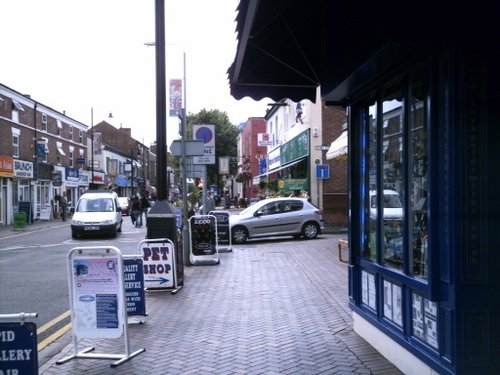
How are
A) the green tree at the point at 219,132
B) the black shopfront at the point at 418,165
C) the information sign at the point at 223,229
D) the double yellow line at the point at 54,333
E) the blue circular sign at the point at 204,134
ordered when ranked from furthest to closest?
the green tree at the point at 219,132
the information sign at the point at 223,229
the blue circular sign at the point at 204,134
the double yellow line at the point at 54,333
the black shopfront at the point at 418,165

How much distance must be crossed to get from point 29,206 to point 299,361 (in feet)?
93.5

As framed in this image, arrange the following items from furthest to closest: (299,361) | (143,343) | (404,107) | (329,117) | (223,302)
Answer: (329,117), (223,302), (143,343), (299,361), (404,107)

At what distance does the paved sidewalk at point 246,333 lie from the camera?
5305 millimetres

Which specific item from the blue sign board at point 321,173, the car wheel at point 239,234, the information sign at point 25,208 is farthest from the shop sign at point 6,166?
the blue sign board at point 321,173

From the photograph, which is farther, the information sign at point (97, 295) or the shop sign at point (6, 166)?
the shop sign at point (6, 166)

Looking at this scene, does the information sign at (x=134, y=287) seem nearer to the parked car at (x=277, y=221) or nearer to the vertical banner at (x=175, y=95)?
the parked car at (x=277, y=221)

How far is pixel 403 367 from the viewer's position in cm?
493

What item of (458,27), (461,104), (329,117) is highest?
(329,117)

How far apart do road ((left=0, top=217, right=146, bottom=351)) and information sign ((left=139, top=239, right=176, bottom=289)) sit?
1.44 meters

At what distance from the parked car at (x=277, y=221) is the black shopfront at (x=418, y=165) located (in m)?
12.6

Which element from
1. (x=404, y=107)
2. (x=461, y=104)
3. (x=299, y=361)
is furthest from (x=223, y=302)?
(x=461, y=104)

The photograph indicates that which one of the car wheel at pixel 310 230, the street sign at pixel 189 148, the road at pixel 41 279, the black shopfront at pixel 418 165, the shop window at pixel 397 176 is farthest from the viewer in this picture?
the car wheel at pixel 310 230

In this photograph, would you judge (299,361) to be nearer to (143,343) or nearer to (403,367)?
(403,367)

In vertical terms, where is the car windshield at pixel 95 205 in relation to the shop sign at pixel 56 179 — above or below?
below
